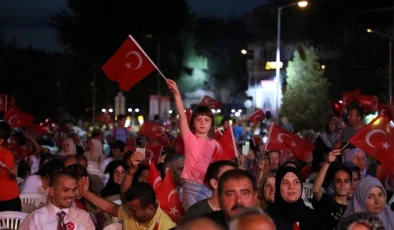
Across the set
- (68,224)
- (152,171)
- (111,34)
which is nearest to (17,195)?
(152,171)

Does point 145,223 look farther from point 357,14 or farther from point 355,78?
point 357,14

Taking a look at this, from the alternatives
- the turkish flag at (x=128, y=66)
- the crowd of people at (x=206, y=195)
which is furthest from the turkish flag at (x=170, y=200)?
the turkish flag at (x=128, y=66)

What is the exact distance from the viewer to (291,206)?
657 centimetres

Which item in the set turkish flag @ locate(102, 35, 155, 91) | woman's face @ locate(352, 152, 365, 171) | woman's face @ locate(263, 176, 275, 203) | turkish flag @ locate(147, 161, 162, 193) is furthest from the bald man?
turkish flag @ locate(102, 35, 155, 91)

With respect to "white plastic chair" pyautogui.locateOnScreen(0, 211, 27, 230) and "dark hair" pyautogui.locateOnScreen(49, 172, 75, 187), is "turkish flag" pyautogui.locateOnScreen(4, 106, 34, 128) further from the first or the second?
"dark hair" pyautogui.locateOnScreen(49, 172, 75, 187)

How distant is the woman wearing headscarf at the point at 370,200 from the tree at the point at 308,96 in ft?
136

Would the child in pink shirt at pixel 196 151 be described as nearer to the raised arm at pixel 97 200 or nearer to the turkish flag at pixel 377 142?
the raised arm at pixel 97 200

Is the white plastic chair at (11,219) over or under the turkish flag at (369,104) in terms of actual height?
under

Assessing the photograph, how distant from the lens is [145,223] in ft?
22.1

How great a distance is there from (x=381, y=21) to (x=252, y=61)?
81.0 ft

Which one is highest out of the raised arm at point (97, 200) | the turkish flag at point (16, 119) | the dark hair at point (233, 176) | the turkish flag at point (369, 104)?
the turkish flag at point (369, 104)

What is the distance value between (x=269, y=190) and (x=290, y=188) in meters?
1.05

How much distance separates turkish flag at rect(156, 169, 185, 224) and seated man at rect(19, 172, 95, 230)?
100 centimetres

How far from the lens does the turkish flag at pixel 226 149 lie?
796 cm
